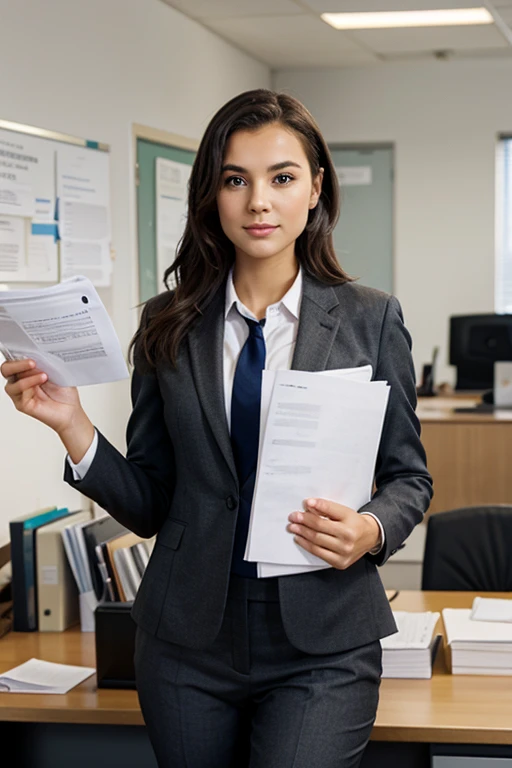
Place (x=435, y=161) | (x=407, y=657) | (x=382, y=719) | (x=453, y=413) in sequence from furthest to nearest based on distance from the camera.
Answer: (x=435, y=161) → (x=453, y=413) → (x=407, y=657) → (x=382, y=719)

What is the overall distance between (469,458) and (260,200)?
164 inches

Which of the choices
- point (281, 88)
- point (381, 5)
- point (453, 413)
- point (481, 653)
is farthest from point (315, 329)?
point (281, 88)

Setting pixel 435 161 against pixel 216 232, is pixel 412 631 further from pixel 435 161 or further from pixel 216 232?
pixel 435 161

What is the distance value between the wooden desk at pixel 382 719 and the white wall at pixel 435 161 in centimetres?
595

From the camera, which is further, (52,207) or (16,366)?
(52,207)

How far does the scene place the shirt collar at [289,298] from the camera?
5.56 ft

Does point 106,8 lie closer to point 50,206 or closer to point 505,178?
point 50,206

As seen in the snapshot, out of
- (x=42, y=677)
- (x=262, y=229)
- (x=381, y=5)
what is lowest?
(x=42, y=677)

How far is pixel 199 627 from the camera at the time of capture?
5.28 feet

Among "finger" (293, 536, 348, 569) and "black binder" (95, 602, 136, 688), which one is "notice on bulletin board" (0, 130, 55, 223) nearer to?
"black binder" (95, 602, 136, 688)

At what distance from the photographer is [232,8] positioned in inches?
234

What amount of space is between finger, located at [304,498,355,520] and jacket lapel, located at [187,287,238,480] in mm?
126

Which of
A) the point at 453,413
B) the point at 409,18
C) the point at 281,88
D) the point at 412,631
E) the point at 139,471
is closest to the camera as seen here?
the point at 139,471

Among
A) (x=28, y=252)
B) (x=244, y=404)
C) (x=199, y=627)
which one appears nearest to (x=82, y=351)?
(x=244, y=404)
